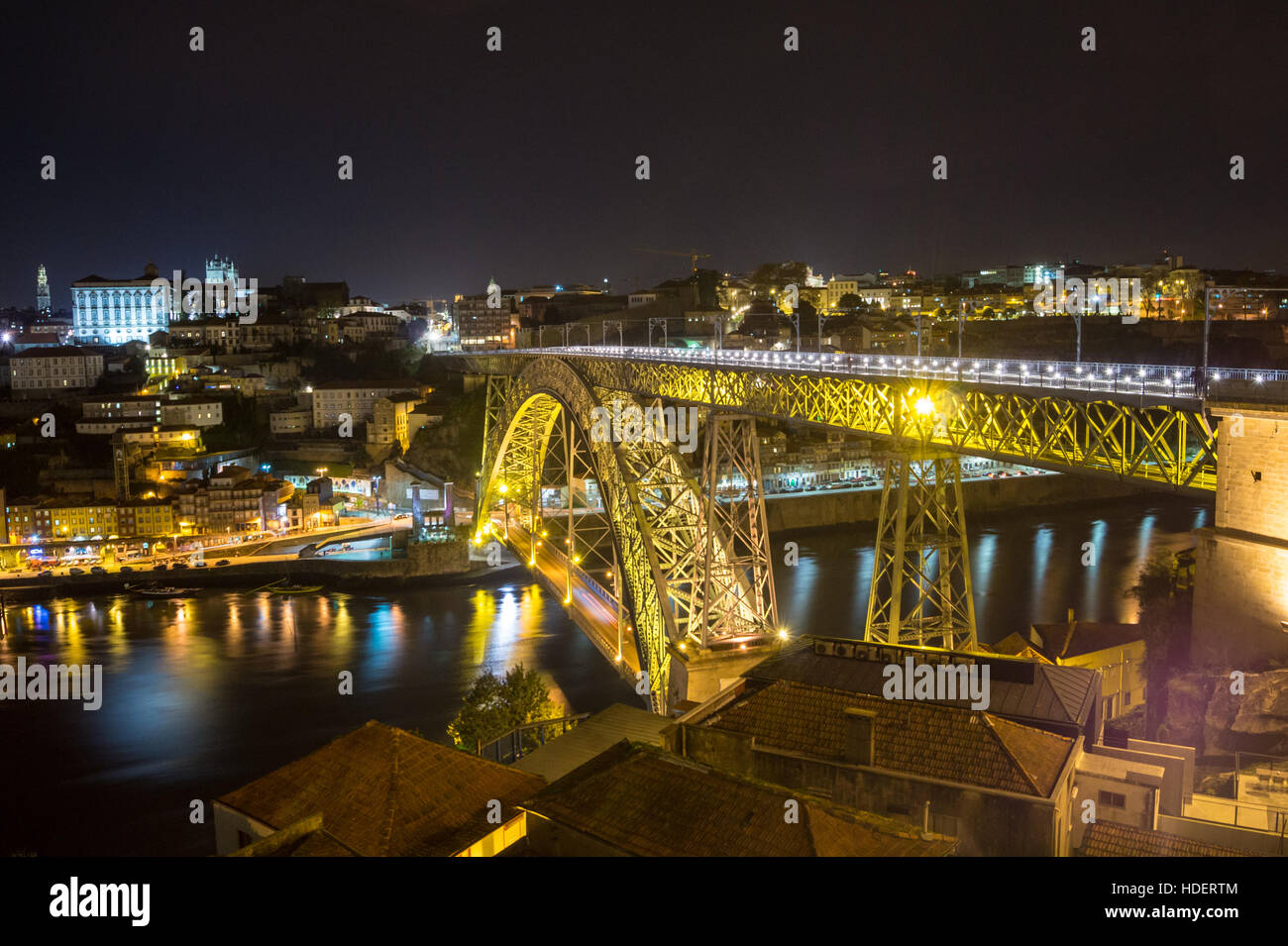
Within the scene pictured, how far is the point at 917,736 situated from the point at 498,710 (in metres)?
6.42

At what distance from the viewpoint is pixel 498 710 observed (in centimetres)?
1023

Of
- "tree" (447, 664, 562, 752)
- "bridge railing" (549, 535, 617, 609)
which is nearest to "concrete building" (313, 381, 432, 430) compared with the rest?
"bridge railing" (549, 535, 617, 609)

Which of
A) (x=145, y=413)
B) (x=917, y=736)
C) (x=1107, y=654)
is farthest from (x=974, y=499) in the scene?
(x=145, y=413)

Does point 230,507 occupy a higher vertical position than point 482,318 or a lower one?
lower

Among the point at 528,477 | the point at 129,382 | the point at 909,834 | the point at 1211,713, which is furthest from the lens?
the point at 129,382

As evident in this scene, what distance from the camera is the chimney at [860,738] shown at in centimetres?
446

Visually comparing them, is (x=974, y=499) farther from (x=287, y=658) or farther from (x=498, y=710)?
(x=498, y=710)

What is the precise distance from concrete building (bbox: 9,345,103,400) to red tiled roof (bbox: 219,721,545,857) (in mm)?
38958

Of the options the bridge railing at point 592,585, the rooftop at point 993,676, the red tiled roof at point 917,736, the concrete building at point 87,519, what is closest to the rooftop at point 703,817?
the red tiled roof at point 917,736

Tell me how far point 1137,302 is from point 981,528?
841 centimetres

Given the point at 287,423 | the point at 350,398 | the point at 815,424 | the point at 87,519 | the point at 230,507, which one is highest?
the point at 350,398

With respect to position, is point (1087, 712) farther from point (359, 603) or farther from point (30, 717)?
point (359, 603)
